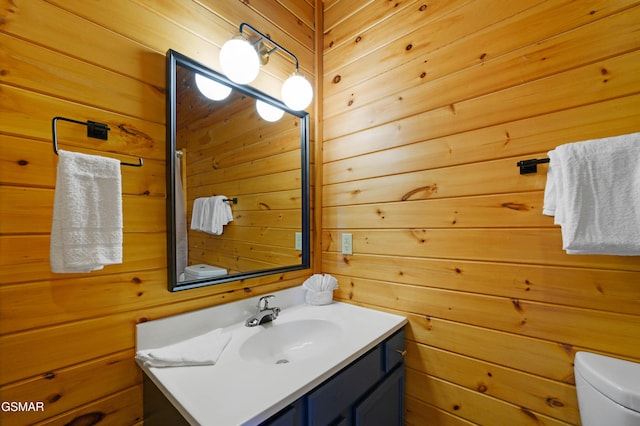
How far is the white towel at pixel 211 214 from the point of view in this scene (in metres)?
1.10

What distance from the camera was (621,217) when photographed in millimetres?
744

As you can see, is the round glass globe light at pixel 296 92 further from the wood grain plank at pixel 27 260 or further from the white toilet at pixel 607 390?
the white toilet at pixel 607 390

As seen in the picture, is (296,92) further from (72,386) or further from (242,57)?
(72,386)

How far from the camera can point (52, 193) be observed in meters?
0.77

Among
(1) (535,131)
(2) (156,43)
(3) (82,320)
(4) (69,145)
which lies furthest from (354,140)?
(3) (82,320)

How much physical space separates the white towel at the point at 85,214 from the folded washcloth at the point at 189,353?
0.34 metres

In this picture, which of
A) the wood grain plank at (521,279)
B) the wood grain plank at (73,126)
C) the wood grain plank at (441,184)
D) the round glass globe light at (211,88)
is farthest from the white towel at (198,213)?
the wood grain plank at (521,279)

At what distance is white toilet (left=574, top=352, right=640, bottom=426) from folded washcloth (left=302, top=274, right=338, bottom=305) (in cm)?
98

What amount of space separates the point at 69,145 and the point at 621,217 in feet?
5.20

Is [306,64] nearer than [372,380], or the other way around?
[372,380]

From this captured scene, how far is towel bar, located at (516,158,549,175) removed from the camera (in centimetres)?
93

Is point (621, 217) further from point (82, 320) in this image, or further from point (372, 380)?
point (82, 320)

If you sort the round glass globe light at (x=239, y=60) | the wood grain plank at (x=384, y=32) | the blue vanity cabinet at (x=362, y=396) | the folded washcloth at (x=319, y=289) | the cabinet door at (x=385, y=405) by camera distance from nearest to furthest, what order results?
the blue vanity cabinet at (x=362, y=396), the cabinet door at (x=385, y=405), the round glass globe light at (x=239, y=60), the wood grain plank at (x=384, y=32), the folded washcloth at (x=319, y=289)

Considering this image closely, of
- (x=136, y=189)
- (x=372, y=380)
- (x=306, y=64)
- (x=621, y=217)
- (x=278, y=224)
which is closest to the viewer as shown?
(x=621, y=217)
